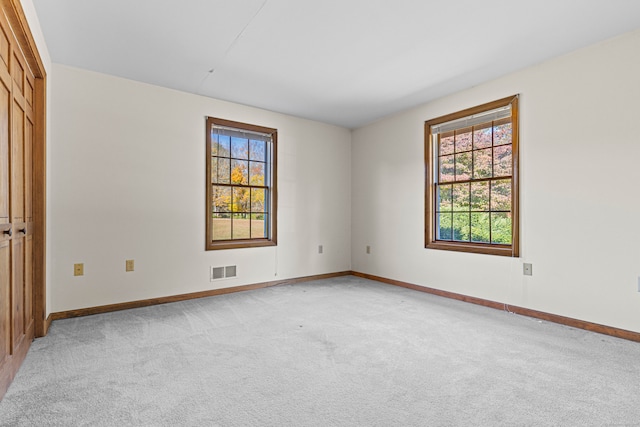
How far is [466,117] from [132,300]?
4.16 meters

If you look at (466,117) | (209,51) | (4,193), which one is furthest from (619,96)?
(4,193)

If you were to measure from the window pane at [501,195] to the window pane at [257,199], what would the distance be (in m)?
2.83

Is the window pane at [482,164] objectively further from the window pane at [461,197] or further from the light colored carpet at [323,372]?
the light colored carpet at [323,372]

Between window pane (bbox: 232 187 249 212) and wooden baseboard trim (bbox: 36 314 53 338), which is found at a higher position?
window pane (bbox: 232 187 249 212)

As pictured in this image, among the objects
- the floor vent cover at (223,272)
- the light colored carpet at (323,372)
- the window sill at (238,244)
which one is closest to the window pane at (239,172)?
the window sill at (238,244)

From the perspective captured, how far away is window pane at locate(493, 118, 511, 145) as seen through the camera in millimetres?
3521

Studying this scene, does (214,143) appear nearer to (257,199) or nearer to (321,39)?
(257,199)

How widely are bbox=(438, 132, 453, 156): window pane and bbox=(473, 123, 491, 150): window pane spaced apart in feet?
1.00

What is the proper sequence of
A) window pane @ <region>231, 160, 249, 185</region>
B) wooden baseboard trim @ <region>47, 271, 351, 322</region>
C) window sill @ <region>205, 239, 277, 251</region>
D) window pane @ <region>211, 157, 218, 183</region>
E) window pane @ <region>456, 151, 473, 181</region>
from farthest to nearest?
window pane @ <region>231, 160, 249, 185</region> < window pane @ <region>211, 157, 218, 183</region> < window sill @ <region>205, 239, 277, 251</region> < window pane @ <region>456, 151, 473, 181</region> < wooden baseboard trim @ <region>47, 271, 351, 322</region>

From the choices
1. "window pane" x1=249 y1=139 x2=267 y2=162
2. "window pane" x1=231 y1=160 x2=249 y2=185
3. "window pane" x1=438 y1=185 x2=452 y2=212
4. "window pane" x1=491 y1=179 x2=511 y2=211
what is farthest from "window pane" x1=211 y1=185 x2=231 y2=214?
"window pane" x1=491 y1=179 x2=511 y2=211

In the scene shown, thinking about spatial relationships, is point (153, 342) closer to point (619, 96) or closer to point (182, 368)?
point (182, 368)

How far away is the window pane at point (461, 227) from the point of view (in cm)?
391

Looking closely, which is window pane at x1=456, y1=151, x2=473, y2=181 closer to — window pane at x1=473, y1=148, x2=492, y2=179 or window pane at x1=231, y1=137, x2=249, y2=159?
window pane at x1=473, y1=148, x2=492, y2=179

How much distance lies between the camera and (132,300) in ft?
11.5
